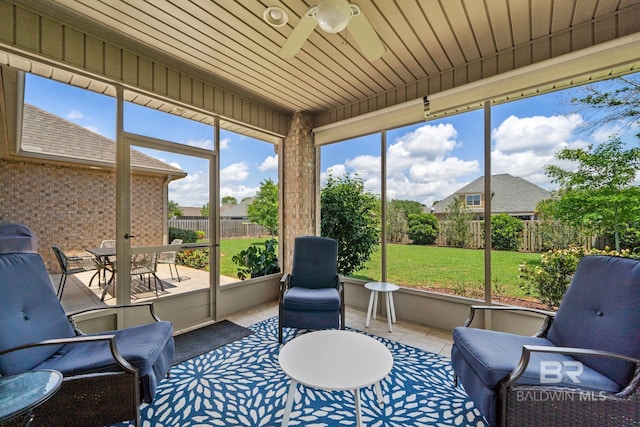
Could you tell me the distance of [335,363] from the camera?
1.68 meters

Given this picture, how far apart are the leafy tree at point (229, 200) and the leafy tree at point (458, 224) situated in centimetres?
287

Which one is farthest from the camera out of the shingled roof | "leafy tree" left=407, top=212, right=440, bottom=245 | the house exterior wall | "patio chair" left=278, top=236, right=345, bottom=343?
"leafy tree" left=407, top=212, right=440, bottom=245

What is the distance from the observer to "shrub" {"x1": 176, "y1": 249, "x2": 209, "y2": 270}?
10.7 feet

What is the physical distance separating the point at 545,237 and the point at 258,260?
3606 mm

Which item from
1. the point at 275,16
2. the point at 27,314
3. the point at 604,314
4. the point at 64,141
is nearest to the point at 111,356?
the point at 27,314

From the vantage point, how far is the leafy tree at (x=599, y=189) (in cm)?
229

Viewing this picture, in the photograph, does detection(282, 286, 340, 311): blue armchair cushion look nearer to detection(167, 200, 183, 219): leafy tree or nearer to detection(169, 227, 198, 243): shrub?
detection(169, 227, 198, 243): shrub

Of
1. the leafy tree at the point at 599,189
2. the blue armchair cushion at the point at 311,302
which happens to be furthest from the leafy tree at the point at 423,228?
the blue armchair cushion at the point at 311,302

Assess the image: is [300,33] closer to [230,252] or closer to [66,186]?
[66,186]

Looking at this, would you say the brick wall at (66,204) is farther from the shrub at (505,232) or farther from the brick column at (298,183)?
the shrub at (505,232)

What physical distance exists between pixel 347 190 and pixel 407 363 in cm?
264

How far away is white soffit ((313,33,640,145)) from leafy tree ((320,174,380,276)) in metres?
0.94

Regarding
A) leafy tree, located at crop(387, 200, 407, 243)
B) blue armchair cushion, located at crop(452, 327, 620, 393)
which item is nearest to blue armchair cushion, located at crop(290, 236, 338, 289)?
leafy tree, located at crop(387, 200, 407, 243)

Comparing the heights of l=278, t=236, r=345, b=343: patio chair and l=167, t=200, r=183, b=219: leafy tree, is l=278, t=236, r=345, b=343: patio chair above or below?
below
